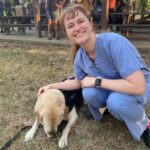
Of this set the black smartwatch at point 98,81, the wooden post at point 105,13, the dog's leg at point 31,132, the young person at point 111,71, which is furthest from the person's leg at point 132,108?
the wooden post at point 105,13

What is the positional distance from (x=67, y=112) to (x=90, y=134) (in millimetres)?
303

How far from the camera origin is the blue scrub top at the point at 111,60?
223 centimetres

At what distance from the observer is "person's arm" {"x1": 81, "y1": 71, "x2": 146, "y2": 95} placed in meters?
2.22

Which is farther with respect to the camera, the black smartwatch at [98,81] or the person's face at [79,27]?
the black smartwatch at [98,81]

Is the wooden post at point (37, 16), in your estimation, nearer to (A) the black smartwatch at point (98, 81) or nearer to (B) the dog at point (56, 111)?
(B) the dog at point (56, 111)

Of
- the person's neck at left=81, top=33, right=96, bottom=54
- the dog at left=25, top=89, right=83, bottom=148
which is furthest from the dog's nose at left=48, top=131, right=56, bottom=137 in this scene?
the person's neck at left=81, top=33, right=96, bottom=54

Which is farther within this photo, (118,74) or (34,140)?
(34,140)

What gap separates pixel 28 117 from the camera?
3.15m

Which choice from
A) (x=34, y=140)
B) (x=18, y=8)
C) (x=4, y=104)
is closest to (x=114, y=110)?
(x=34, y=140)

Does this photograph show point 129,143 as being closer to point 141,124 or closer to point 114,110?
point 141,124

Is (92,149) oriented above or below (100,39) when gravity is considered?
below

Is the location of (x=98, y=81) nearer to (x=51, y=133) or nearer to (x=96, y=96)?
(x=96, y=96)

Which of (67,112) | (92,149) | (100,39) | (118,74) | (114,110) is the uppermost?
(100,39)

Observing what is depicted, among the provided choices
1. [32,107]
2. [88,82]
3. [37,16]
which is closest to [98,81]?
[88,82]
